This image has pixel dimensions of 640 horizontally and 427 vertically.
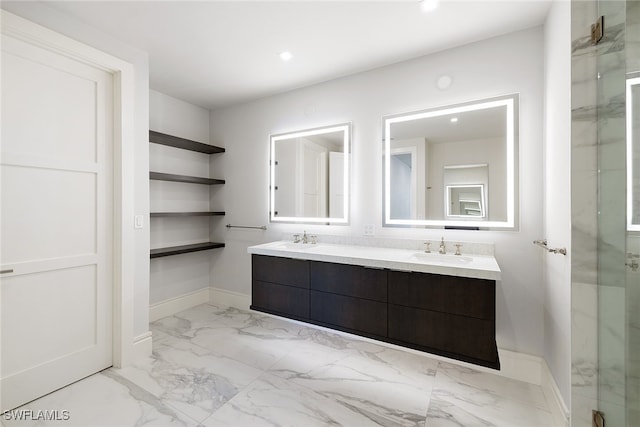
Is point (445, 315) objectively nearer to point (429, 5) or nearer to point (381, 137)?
point (381, 137)

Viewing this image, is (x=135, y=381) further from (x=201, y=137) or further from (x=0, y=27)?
(x=201, y=137)

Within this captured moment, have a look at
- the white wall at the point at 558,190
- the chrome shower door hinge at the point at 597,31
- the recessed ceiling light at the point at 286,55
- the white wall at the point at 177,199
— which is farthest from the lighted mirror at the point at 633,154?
the white wall at the point at 177,199

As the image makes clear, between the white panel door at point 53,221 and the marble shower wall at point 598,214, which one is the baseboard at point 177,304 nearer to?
the white panel door at point 53,221

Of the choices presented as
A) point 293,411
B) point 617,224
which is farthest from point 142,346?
point 617,224

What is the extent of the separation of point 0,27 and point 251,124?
6.61ft

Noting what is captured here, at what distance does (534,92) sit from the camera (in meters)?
2.00

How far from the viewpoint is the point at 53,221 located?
6.12 feet

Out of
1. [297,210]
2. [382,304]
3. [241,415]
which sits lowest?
[241,415]

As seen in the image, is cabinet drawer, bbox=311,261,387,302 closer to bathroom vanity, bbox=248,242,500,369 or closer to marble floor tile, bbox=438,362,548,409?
bathroom vanity, bbox=248,242,500,369

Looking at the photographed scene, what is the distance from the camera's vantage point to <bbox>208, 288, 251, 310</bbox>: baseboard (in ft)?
11.1

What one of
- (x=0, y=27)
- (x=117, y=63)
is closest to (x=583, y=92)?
(x=117, y=63)

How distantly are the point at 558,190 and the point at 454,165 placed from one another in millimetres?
776

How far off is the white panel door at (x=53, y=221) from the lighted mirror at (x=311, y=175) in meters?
1.54

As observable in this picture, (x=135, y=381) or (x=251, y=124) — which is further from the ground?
(x=251, y=124)
